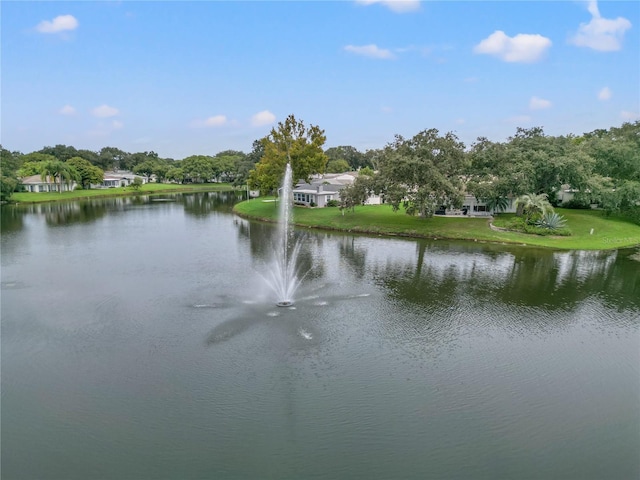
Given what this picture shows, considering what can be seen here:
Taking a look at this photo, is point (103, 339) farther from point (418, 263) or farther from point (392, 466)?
point (418, 263)

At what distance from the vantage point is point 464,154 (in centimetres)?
3928

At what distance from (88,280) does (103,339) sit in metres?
8.96

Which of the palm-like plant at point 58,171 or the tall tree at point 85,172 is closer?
the palm-like plant at point 58,171

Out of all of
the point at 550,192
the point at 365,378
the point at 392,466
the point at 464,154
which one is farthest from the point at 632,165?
the point at 392,466

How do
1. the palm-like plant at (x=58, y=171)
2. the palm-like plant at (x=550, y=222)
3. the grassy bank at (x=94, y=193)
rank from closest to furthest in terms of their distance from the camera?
the palm-like plant at (x=550, y=222), the grassy bank at (x=94, y=193), the palm-like plant at (x=58, y=171)

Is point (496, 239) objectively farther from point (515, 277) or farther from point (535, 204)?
point (515, 277)

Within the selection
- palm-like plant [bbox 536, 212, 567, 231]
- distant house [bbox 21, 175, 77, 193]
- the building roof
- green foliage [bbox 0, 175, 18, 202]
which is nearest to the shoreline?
palm-like plant [bbox 536, 212, 567, 231]

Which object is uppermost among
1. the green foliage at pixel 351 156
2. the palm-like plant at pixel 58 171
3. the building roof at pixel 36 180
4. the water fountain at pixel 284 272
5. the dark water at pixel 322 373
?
the green foliage at pixel 351 156

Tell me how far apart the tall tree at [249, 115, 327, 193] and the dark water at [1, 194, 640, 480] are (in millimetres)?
27009

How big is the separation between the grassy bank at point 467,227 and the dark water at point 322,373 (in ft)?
25.1

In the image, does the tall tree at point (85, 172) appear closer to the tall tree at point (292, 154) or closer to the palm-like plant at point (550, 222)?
the tall tree at point (292, 154)

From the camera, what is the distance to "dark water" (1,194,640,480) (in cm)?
1037

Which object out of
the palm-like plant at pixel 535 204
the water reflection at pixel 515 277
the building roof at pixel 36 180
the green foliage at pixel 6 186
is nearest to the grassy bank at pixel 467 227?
the water reflection at pixel 515 277

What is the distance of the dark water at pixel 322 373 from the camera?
34.0 feet
